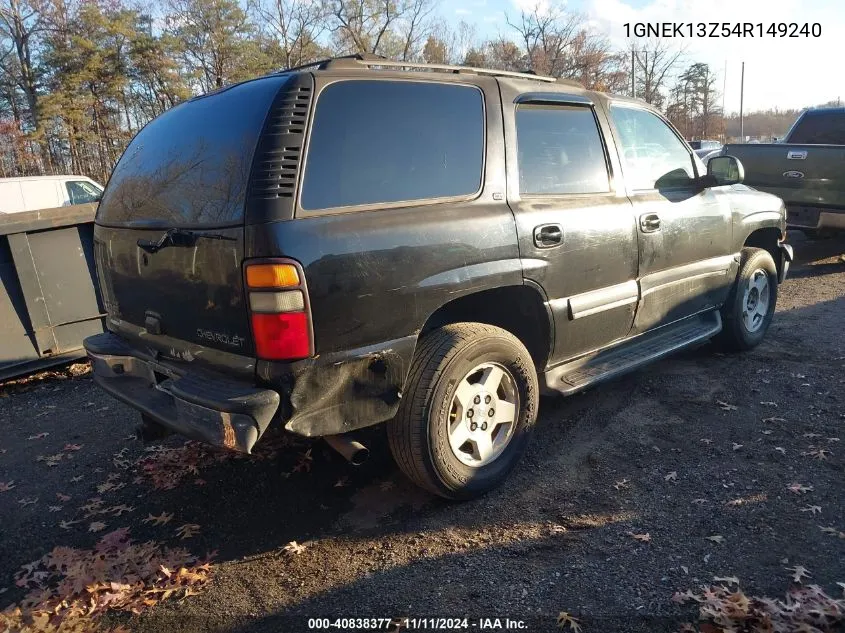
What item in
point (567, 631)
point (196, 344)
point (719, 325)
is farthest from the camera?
point (719, 325)

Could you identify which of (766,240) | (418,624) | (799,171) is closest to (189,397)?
(418,624)

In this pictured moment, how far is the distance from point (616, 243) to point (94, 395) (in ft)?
13.8

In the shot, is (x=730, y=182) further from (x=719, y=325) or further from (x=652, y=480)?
(x=652, y=480)

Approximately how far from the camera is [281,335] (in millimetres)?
2469

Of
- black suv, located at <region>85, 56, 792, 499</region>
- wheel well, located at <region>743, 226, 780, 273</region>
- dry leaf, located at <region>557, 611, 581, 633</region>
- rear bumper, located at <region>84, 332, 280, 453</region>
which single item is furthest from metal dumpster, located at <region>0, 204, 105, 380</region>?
wheel well, located at <region>743, 226, 780, 273</region>

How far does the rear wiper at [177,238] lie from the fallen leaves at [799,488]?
2936 millimetres

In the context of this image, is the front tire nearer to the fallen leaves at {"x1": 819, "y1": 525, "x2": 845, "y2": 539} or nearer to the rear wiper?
the rear wiper

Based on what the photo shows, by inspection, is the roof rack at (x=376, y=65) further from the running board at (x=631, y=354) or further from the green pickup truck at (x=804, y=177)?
the green pickup truck at (x=804, y=177)

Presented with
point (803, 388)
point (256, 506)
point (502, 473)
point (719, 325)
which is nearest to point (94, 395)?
point (256, 506)

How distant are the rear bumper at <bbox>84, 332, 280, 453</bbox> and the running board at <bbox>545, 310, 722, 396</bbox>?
5.76ft

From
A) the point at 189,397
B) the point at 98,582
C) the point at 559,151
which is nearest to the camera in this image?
the point at 189,397

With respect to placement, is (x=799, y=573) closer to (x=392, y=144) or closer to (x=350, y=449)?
(x=350, y=449)

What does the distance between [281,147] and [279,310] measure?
26.0 inches

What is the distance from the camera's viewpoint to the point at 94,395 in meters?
5.12
